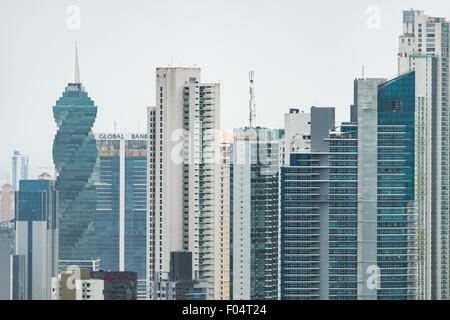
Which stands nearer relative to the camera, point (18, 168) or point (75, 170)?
point (18, 168)

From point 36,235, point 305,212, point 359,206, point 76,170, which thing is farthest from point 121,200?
point 359,206

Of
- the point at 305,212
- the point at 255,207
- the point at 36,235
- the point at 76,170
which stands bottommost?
the point at 36,235

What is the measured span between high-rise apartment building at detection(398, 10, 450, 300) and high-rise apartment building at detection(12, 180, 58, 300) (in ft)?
20.4

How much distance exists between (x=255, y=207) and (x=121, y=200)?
8.63m

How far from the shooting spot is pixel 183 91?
1359cm

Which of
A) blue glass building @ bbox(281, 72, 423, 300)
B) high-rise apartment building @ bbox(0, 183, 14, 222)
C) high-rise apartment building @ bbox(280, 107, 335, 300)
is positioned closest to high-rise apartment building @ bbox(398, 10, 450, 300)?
blue glass building @ bbox(281, 72, 423, 300)

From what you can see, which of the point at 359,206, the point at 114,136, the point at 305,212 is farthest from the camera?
the point at 114,136

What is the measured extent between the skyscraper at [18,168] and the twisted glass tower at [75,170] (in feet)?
7.56

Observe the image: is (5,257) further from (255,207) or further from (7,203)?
(255,207)

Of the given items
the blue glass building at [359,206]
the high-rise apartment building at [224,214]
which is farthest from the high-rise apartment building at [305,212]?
the high-rise apartment building at [224,214]

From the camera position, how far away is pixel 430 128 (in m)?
14.8

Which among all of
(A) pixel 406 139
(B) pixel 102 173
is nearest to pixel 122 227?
(B) pixel 102 173

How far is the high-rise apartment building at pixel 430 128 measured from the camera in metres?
14.1

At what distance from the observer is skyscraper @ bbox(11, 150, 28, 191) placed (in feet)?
35.3
